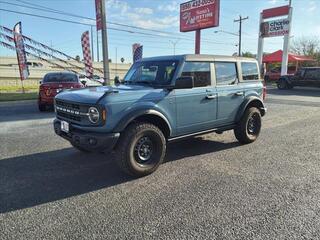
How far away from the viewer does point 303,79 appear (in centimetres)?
2175

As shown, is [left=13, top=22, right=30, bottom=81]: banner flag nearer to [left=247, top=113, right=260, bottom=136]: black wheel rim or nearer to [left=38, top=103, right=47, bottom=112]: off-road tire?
[left=38, top=103, right=47, bottom=112]: off-road tire

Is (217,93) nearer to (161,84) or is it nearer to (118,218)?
(161,84)

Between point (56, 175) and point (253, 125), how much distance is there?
4.35 meters

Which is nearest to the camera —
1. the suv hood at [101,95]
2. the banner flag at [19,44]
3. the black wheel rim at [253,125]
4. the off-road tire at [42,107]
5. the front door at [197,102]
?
the suv hood at [101,95]

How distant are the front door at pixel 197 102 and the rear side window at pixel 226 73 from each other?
25 centimetres

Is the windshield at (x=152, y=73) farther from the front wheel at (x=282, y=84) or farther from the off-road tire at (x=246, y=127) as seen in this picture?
the front wheel at (x=282, y=84)

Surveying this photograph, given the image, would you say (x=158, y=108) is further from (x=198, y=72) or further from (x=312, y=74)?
(x=312, y=74)

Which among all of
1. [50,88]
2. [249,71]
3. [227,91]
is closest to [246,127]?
[227,91]

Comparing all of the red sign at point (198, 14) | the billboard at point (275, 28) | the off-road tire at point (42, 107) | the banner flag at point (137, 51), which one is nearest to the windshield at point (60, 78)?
the off-road tire at point (42, 107)

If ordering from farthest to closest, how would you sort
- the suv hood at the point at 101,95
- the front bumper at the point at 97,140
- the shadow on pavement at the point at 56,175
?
the suv hood at the point at 101,95, the front bumper at the point at 97,140, the shadow on pavement at the point at 56,175

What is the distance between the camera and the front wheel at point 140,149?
424 cm

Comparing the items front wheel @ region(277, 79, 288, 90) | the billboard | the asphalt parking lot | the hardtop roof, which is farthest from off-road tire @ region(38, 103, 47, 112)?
the billboard

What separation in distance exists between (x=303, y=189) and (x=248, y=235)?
1581 millimetres

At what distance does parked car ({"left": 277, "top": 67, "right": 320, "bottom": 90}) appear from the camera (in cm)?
2097
